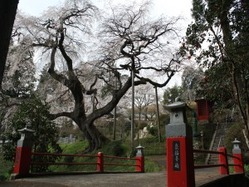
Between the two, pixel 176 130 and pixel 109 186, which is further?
pixel 109 186

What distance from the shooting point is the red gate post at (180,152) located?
539 cm

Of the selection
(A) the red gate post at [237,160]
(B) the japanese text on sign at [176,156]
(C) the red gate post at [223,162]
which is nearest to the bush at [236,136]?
(A) the red gate post at [237,160]

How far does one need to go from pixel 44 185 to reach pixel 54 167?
15.5 metres

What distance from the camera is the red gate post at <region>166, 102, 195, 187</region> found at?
5395 millimetres

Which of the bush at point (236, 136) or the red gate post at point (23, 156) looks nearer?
the red gate post at point (23, 156)

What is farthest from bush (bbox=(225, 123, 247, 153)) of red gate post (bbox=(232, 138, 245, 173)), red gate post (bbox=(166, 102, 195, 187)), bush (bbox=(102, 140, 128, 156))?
red gate post (bbox=(166, 102, 195, 187))

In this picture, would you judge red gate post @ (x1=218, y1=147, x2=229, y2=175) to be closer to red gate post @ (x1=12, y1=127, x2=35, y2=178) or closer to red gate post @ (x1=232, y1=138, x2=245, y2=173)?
red gate post @ (x1=232, y1=138, x2=245, y2=173)

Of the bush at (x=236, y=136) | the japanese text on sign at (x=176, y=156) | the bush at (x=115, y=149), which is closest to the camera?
the japanese text on sign at (x=176, y=156)

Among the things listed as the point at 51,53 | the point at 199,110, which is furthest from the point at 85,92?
the point at 199,110

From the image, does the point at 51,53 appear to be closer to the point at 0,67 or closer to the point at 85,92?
the point at 85,92

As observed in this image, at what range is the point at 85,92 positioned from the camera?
2197 centimetres

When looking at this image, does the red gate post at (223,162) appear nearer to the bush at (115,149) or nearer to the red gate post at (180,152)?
the red gate post at (180,152)

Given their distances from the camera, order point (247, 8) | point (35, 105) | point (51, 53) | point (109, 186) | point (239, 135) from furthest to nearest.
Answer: point (51, 53)
point (239, 135)
point (35, 105)
point (247, 8)
point (109, 186)

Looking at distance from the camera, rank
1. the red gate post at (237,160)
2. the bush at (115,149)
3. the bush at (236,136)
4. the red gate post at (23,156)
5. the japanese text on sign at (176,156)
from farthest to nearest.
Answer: the bush at (115,149)
the bush at (236,136)
the red gate post at (237,160)
the red gate post at (23,156)
the japanese text on sign at (176,156)
